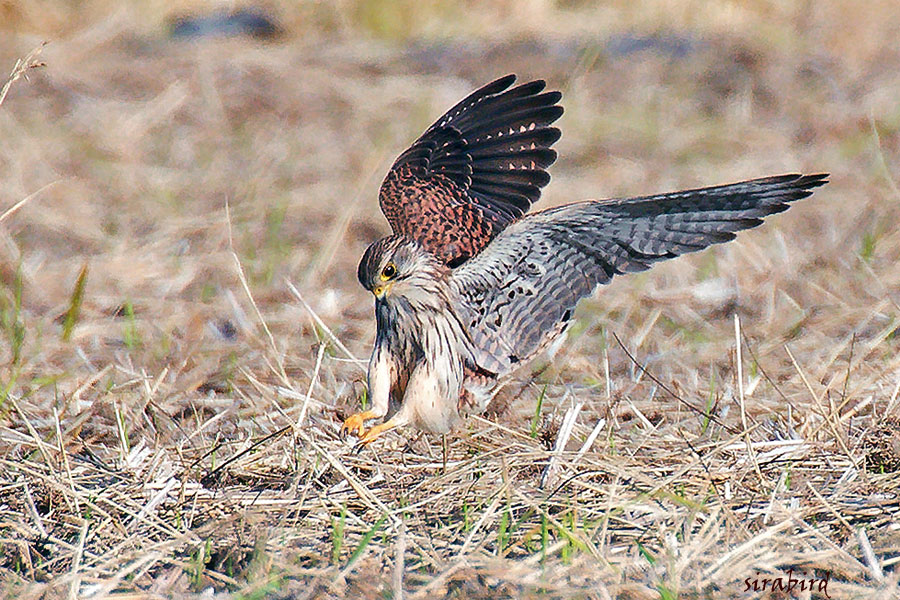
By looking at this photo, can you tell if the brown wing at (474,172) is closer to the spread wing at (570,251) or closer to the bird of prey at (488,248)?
the bird of prey at (488,248)

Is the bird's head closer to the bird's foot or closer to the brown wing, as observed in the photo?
the brown wing

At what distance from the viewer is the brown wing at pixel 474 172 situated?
140 inches

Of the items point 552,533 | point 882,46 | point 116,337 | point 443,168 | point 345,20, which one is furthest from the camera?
point 345,20

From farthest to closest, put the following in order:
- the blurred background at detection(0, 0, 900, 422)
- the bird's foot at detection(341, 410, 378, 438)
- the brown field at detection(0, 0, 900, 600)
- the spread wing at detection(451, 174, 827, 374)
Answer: the blurred background at detection(0, 0, 900, 422)
the bird's foot at detection(341, 410, 378, 438)
the spread wing at detection(451, 174, 827, 374)
the brown field at detection(0, 0, 900, 600)

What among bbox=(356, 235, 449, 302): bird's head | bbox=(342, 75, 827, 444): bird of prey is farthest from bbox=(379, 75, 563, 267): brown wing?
bbox=(356, 235, 449, 302): bird's head

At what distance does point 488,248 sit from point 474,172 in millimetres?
415

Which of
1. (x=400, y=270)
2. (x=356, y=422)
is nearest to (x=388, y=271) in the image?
(x=400, y=270)

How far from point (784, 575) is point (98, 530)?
64.3 inches

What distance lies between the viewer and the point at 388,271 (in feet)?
10.9

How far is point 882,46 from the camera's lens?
873 centimetres

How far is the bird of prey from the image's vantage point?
10.8 ft

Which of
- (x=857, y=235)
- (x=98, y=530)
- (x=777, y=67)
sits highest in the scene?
(x=777, y=67)

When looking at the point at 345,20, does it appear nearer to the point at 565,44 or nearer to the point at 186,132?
the point at 565,44

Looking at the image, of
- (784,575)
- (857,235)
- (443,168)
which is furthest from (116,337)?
(857,235)
